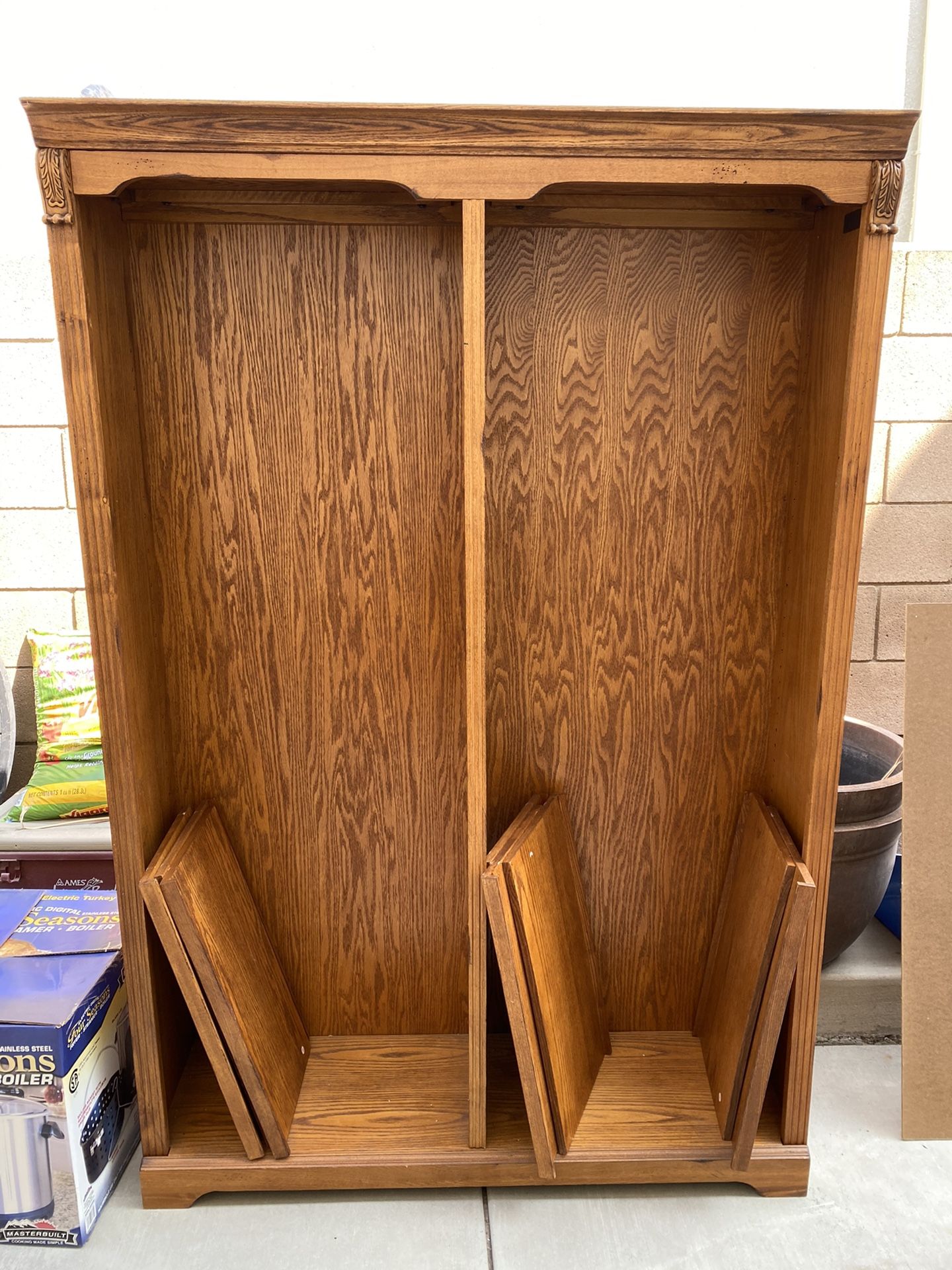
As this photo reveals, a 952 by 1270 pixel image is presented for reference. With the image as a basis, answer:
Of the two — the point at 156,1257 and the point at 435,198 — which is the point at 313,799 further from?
the point at 435,198

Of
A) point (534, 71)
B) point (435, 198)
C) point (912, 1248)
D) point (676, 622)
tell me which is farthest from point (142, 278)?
point (912, 1248)

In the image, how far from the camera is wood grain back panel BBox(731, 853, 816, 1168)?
141cm

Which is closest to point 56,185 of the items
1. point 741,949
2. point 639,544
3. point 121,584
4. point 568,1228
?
point 121,584

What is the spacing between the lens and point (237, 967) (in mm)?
1567

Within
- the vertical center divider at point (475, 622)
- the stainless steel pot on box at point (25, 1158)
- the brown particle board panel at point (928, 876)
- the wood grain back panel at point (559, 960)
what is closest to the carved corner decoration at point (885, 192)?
the vertical center divider at point (475, 622)

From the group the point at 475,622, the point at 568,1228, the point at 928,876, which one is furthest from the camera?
the point at 568,1228

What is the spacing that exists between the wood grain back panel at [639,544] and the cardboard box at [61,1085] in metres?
0.76

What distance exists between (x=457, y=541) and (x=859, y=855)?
3.41ft

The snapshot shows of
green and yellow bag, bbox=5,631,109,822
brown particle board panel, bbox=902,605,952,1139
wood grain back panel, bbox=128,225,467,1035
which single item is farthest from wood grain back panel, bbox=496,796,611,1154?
green and yellow bag, bbox=5,631,109,822

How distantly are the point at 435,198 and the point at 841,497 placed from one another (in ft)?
2.32

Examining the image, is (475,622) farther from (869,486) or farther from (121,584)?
(869,486)

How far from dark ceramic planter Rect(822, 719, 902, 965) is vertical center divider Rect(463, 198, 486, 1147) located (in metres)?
0.78

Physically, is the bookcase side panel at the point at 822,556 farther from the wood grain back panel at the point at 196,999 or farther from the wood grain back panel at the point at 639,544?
the wood grain back panel at the point at 196,999

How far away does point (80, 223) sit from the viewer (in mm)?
1294
